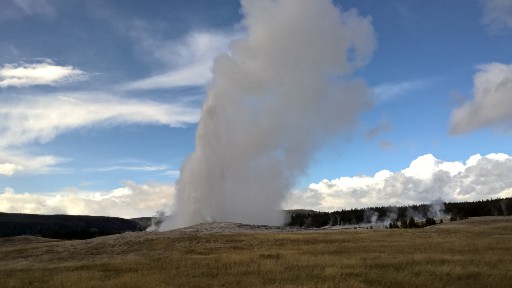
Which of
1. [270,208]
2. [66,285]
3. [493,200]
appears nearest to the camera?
[66,285]

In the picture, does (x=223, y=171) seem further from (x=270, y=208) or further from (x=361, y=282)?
(x=361, y=282)

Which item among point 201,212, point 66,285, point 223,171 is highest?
point 223,171

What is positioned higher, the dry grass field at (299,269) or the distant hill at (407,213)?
the distant hill at (407,213)

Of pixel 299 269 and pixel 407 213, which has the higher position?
pixel 407 213

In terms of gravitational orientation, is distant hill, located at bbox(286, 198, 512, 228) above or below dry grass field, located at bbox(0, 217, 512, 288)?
above

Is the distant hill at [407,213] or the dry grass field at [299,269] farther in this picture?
the distant hill at [407,213]

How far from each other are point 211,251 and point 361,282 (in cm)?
1816

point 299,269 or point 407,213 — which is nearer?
point 299,269

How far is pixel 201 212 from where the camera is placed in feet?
249

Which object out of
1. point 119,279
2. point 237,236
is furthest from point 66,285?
point 237,236

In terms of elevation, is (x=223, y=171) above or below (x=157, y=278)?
above

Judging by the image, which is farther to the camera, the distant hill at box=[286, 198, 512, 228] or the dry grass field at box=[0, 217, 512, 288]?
the distant hill at box=[286, 198, 512, 228]

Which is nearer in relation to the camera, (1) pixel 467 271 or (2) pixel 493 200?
(1) pixel 467 271

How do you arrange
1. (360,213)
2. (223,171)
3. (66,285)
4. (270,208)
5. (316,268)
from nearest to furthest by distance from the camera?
(66,285), (316,268), (223,171), (270,208), (360,213)
